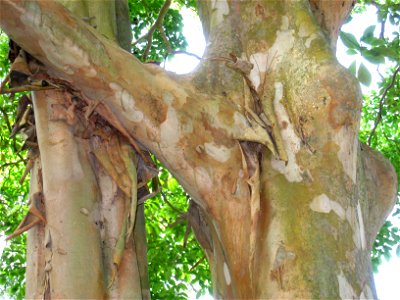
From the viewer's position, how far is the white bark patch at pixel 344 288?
7.45 feet

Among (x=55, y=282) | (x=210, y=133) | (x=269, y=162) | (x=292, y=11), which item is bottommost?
(x=55, y=282)

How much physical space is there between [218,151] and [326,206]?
0.57 meters

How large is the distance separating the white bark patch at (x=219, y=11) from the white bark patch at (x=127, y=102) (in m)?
0.95

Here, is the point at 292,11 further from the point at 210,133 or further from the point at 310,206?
the point at 310,206

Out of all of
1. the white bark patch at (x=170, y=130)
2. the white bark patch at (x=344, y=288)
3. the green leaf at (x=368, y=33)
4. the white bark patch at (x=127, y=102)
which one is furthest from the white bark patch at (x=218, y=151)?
the green leaf at (x=368, y=33)

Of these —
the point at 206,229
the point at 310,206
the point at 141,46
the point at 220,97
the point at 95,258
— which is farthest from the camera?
the point at 141,46

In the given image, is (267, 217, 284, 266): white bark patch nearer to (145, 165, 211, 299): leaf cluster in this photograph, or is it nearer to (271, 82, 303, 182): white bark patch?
(271, 82, 303, 182): white bark patch

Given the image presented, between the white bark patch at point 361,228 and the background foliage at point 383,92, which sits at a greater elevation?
the background foliage at point 383,92

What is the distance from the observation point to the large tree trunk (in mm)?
2395

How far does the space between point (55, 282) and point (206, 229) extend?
913 mm

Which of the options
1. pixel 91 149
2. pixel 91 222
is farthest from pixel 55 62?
pixel 91 222

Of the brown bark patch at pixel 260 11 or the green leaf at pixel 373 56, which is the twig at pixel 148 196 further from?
the green leaf at pixel 373 56

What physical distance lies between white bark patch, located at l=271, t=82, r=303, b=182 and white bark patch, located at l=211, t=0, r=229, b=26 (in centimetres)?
74

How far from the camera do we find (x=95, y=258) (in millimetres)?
2654
